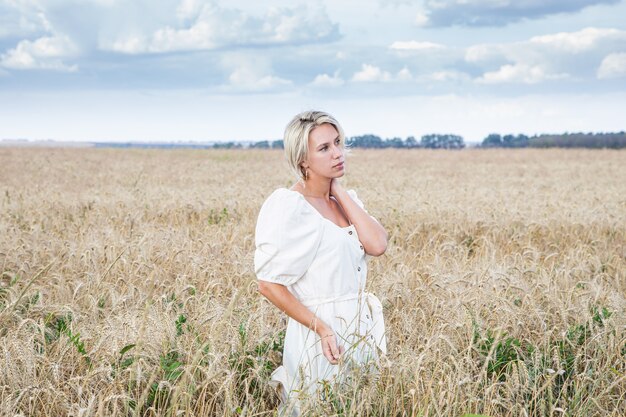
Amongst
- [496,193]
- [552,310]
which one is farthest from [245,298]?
[496,193]

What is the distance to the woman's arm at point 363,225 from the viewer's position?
3310 millimetres

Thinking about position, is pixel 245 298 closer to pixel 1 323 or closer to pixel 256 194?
pixel 1 323

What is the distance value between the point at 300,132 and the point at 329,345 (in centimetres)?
107

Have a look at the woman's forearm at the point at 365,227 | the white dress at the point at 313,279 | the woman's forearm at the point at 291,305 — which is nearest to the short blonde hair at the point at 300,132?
the white dress at the point at 313,279

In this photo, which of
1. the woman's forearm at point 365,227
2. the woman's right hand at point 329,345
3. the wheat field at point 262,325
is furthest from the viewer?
the woman's forearm at point 365,227

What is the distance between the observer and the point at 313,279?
3.13 metres

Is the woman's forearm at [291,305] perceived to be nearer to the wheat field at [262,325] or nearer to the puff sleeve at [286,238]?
the puff sleeve at [286,238]

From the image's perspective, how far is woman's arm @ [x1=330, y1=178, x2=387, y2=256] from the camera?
3.31 meters

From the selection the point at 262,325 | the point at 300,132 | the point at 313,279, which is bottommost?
the point at 262,325

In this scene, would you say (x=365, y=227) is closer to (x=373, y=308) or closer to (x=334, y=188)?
(x=334, y=188)

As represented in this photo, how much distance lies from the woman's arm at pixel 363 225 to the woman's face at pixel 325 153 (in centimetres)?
19

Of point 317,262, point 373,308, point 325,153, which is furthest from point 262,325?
point 325,153

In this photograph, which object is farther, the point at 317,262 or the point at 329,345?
the point at 317,262

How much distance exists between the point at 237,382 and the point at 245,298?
1.47m
